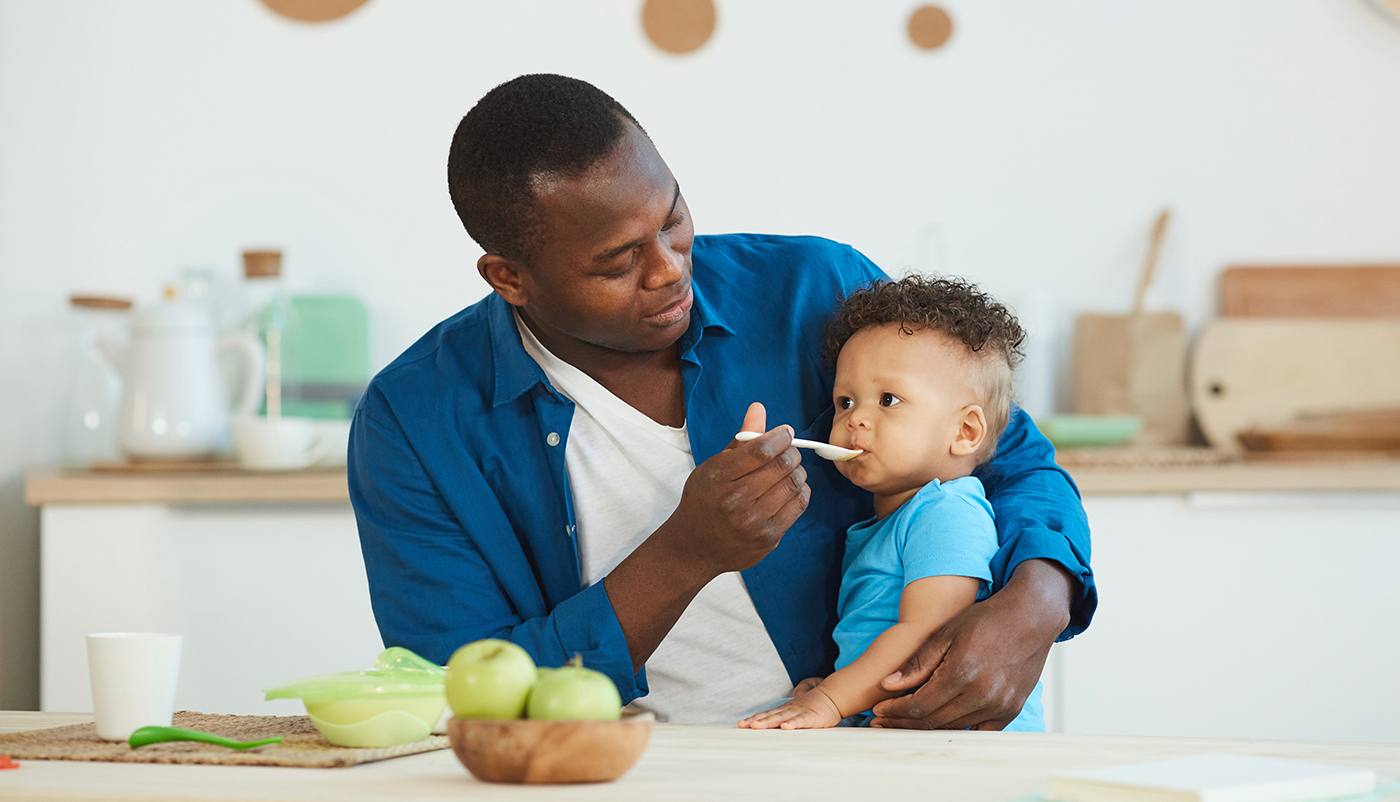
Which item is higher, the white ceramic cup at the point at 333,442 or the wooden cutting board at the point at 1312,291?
the wooden cutting board at the point at 1312,291

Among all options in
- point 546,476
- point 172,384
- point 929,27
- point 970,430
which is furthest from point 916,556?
point 929,27

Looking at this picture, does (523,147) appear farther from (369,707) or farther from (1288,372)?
(1288,372)

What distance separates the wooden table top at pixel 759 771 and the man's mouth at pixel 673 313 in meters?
0.50

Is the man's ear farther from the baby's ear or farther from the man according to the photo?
the baby's ear

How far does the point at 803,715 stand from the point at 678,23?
2032 millimetres

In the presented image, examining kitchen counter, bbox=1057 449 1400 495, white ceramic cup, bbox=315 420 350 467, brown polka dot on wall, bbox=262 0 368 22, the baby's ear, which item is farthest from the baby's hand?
brown polka dot on wall, bbox=262 0 368 22

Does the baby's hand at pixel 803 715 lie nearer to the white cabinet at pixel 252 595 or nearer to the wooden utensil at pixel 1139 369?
the white cabinet at pixel 252 595

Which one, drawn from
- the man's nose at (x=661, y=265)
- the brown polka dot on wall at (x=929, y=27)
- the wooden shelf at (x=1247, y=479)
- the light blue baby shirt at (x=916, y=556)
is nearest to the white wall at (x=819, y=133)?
the brown polka dot on wall at (x=929, y=27)

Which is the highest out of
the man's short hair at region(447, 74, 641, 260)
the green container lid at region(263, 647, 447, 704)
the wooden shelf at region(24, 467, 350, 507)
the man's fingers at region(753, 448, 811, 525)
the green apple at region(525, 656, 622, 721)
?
the man's short hair at region(447, 74, 641, 260)

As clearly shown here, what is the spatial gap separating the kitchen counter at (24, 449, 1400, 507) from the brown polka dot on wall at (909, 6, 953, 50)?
110 cm

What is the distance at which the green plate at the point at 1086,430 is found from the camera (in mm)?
2490

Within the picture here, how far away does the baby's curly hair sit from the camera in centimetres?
145

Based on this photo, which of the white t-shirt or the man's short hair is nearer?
the man's short hair

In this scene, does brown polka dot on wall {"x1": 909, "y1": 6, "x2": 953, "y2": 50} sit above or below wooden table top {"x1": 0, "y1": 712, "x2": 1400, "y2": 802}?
above
